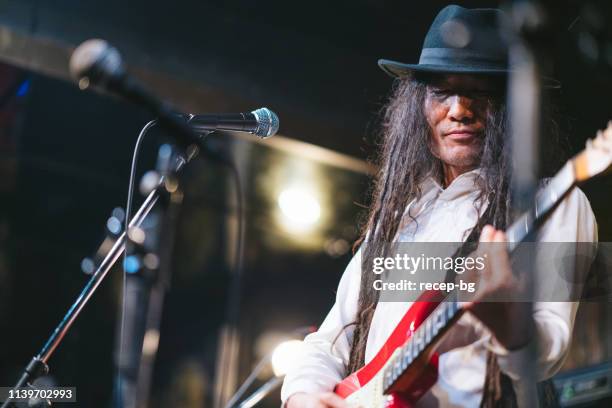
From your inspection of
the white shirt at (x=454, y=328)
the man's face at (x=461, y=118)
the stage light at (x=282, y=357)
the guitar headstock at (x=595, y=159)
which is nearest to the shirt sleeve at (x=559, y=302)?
the white shirt at (x=454, y=328)

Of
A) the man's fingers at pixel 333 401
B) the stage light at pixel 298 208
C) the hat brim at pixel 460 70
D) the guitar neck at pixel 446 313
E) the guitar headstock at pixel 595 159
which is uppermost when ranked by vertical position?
the stage light at pixel 298 208

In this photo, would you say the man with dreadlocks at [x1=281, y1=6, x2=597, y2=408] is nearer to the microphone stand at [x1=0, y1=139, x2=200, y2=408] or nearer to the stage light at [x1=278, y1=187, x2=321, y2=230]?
the microphone stand at [x1=0, y1=139, x2=200, y2=408]

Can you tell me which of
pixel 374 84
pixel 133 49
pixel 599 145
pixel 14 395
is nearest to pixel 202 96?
pixel 133 49

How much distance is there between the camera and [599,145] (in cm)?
147

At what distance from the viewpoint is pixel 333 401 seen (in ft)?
5.75

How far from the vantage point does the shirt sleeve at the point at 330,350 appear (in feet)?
6.27

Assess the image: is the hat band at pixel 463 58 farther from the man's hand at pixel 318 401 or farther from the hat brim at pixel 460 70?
the man's hand at pixel 318 401

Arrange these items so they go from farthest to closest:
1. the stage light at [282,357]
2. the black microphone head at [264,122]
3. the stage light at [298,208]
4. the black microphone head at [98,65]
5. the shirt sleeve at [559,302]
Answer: the stage light at [298,208] → the stage light at [282,357] → the black microphone head at [264,122] → the shirt sleeve at [559,302] → the black microphone head at [98,65]

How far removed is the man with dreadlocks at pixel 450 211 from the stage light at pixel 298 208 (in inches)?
146

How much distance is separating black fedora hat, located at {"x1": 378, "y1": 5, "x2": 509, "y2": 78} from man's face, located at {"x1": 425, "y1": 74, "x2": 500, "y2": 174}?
49mm

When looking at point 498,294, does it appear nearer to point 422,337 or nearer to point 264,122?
point 422,337

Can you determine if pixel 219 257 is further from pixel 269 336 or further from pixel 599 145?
pixel 599 145

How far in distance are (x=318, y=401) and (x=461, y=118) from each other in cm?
91

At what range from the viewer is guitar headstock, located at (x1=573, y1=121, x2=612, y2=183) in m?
1.44
